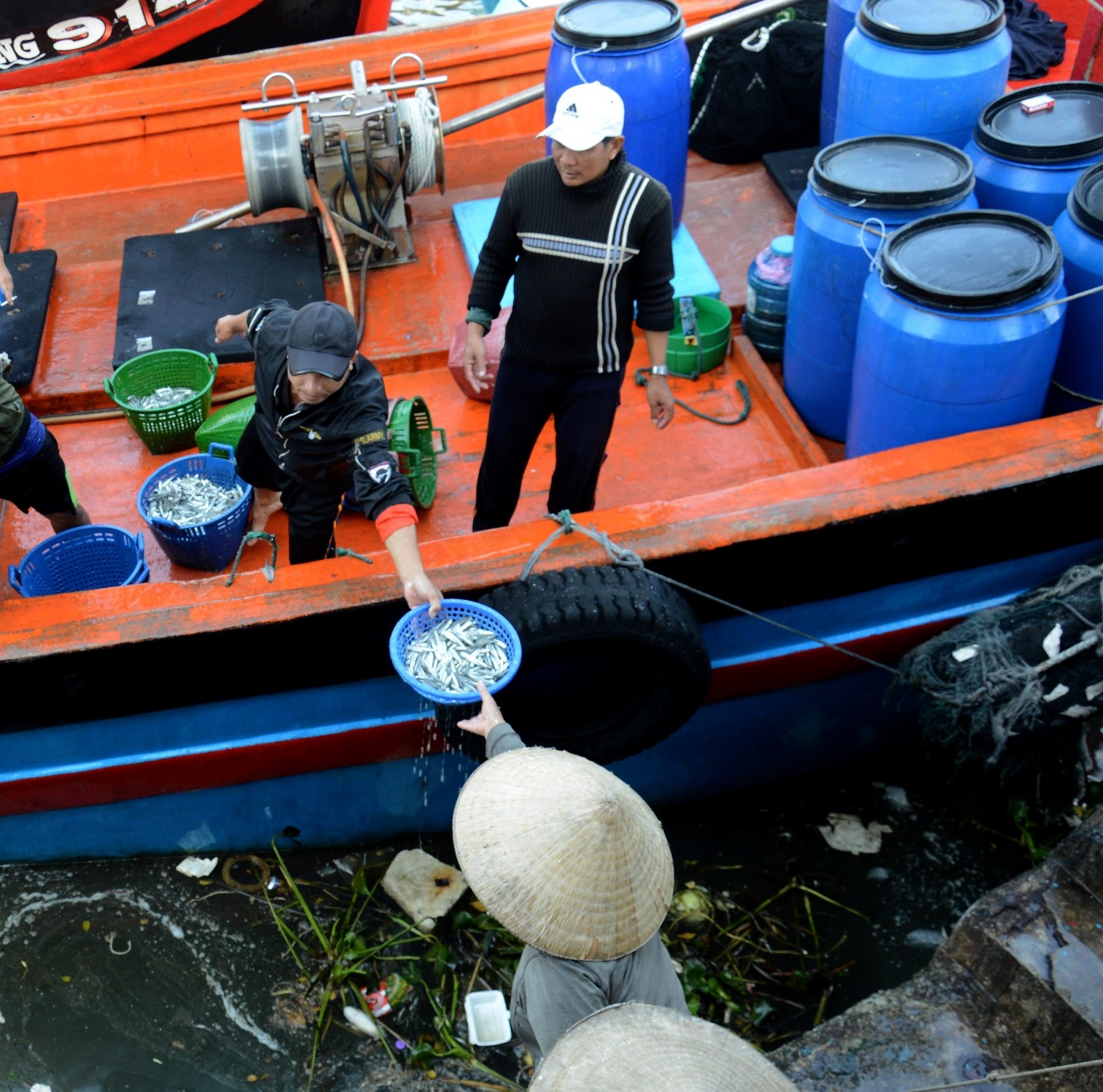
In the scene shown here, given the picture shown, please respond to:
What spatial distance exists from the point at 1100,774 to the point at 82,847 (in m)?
3.69

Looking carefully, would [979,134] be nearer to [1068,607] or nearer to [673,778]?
[1068,607]

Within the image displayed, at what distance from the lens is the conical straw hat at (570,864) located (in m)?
2.06

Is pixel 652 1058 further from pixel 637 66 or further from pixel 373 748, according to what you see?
pixel 637 66

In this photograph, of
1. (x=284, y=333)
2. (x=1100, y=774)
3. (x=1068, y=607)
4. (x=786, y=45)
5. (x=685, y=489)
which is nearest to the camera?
(x=284, y=333)

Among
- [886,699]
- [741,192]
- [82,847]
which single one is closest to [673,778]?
[886,699]

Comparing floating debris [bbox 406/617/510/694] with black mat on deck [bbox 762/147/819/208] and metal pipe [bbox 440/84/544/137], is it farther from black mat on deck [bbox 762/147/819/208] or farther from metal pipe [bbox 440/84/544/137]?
black mat on deck [bbox 762/147/819/208]

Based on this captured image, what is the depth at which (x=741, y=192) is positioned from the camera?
5453 millimetres

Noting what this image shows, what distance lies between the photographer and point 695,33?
5059mm

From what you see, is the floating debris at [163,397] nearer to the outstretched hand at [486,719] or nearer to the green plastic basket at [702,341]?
the green plastic basket at [702,341]

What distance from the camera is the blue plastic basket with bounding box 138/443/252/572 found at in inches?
142

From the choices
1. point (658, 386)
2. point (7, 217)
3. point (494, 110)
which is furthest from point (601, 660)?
point (7, 217)

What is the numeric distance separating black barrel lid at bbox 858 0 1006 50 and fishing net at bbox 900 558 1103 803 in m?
2.03

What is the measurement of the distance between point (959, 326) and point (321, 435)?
2.00 meters

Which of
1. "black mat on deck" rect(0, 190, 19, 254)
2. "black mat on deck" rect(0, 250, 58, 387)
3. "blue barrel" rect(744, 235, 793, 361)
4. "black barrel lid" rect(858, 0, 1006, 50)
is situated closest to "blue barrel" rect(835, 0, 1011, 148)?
"black barrel lid" rect(858, 0, 1006, 50)
